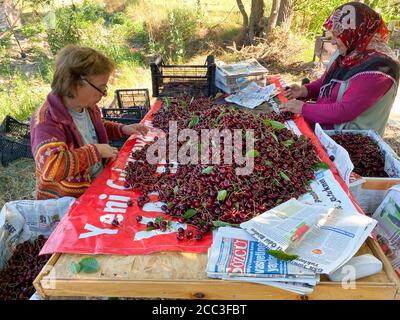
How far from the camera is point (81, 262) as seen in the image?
1.45 meters

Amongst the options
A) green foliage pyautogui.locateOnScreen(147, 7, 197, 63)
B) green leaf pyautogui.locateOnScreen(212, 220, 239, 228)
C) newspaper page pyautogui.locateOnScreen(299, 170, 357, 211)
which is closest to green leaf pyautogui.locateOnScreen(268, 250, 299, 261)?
green leaf pyautogui.locateOnScreen(212, 220, 239, 228)

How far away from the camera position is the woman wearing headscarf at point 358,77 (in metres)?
2.52

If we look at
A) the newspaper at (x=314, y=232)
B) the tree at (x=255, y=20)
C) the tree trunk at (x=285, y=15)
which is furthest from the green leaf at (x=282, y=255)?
the tree at (x=255, y=20)

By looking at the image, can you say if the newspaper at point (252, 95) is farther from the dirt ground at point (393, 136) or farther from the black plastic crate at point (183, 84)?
the dirt ground at point (393, 136)

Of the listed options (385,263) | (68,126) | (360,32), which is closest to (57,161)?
(68,126)

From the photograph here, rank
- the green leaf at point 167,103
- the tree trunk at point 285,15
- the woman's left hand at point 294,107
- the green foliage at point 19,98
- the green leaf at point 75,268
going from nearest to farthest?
the green leaf at point 75,268 < the woman's left hand at point 294,107 < the green leaf at point 167,103 < the green foliage at point 19,98 < the tree trunk at point 285,15

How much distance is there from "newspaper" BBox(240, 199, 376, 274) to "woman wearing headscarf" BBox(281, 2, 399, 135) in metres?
1.27

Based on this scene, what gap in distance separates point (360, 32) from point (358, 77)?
38 centimetres

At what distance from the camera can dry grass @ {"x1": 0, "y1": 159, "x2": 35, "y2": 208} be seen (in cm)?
344

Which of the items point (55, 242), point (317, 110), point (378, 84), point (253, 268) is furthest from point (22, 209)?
point (378, 84)

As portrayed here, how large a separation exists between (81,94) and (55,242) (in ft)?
2.89

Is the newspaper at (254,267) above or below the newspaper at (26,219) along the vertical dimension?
above

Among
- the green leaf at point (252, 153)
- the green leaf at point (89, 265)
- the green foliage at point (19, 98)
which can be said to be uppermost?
the green leaf at point (252, 153)

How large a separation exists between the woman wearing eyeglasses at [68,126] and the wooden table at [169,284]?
62cm
